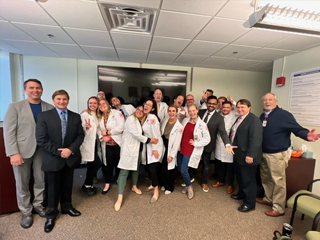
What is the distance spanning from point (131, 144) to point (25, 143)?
1289mm

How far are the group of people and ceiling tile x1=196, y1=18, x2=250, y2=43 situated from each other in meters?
0.96

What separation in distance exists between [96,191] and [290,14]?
3.49 meters

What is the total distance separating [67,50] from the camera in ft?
10.1

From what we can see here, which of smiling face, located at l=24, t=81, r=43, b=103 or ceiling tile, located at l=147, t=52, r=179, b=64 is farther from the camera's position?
ceiling tile, located at l=147, t=52, r=179, b=64

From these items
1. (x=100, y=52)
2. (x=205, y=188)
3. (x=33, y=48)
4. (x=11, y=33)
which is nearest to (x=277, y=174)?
(x=205, y=188)

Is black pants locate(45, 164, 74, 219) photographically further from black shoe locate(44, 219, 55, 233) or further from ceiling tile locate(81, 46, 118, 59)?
ceiling tile locate(81, 46, 118, 59)

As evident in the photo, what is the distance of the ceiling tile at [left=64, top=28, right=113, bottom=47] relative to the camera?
2.23 metres

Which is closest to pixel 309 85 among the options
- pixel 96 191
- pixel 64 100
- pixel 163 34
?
pixel 163 34

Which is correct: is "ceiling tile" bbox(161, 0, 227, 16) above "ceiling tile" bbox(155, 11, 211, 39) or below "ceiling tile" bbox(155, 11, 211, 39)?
Result: above

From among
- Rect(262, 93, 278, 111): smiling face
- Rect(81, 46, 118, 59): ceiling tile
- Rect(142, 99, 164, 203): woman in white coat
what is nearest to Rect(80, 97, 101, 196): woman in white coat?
Rect(142, 99, 164, 203): woman in white coat

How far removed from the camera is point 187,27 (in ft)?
6.67

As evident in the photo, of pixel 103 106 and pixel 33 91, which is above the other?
pixel 33 91

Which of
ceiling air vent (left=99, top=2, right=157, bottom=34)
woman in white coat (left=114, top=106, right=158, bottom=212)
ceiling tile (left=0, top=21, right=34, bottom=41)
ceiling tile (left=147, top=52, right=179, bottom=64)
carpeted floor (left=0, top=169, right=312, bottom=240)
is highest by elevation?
ceiling air vent (left=99, top=2, right=157, bottom=34)

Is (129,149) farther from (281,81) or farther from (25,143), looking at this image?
(281,81)
